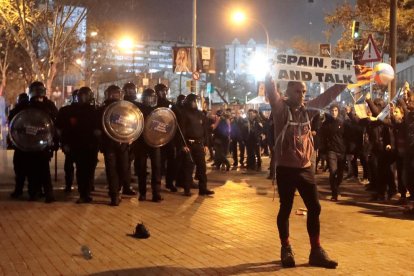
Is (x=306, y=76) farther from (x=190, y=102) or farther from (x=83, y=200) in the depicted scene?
(x=83, y=200)

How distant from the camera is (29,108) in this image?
10406mm

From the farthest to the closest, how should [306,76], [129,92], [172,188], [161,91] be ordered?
[172,188] → [161,91] → [129,92] → [306,76]

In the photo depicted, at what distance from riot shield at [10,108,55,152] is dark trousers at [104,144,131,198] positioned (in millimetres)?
1220

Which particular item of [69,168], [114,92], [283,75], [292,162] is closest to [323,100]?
[283,75]

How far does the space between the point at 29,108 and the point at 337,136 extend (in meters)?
5.81

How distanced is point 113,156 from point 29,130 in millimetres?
1545

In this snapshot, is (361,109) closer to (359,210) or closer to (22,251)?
(359,210)

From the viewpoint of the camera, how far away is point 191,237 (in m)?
7.93

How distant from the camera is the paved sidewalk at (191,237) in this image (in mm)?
6422

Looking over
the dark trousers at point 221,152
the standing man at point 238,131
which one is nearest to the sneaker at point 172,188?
the dark trousers at point 221,152

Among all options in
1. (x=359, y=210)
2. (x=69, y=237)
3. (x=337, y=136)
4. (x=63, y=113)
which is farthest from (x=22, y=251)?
(x=337, y=136)

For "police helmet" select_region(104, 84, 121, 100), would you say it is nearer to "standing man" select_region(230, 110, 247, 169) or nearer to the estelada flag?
the estelada flag

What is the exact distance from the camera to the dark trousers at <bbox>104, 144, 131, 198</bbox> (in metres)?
10.3

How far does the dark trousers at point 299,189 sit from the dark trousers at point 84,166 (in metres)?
4.88
